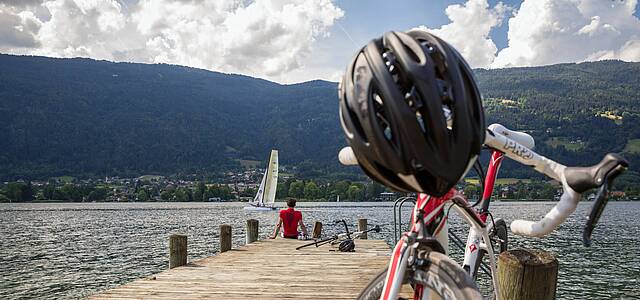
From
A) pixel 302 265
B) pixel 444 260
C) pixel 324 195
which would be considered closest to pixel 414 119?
pixel 444 260

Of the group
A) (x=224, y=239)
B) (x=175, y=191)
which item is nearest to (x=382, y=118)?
(x=224, y=239)

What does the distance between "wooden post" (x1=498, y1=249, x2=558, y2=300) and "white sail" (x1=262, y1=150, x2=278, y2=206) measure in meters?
73.1

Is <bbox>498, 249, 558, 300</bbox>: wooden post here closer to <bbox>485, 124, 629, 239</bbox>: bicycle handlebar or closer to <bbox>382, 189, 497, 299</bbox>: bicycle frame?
<bbox>382, 189, 497, 299</bbox>: bicycle frame

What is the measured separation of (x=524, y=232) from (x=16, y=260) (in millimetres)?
36166

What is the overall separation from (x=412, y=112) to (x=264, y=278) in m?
7.21

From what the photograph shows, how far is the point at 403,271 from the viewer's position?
2.39 meters

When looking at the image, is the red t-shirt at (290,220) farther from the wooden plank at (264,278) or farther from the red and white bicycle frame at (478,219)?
the red and white bicycle frame at (478,219)

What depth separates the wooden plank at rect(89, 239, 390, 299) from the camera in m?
7.17

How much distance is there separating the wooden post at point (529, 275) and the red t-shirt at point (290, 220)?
14119 mm

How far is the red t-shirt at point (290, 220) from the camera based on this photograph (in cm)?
1780

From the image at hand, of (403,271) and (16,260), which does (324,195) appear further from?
(403,271)

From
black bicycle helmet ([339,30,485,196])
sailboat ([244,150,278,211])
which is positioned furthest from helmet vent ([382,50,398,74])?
sailboat ([244,150,278,211])

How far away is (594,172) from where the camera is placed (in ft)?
6.84

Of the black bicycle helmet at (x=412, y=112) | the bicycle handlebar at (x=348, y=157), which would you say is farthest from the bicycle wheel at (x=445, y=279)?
the bicycle handlebar at (x=348, y=157)
